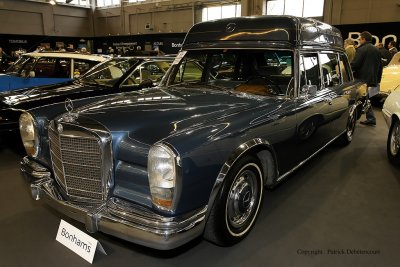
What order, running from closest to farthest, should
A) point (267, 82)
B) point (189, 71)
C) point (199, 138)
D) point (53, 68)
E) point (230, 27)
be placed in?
point (199, 138) → point (267, 82) → point (230, 27) → point (189, 71) → point (53, 68)

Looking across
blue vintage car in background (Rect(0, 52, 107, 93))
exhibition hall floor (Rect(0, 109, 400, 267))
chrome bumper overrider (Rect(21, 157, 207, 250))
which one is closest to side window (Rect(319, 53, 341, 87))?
exhibition hall floor (Rect(0, 109, 400, 267))

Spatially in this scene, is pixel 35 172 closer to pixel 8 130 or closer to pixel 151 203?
pixel 151 203

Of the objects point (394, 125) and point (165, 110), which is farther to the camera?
point (394, 125)

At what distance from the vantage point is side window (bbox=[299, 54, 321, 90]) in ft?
10.5

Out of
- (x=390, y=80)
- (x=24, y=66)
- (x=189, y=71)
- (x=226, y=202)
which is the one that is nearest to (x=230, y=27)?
(x=189, y=71)

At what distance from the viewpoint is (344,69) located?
15.8ft

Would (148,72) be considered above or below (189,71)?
below

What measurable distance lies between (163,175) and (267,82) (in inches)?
71.1

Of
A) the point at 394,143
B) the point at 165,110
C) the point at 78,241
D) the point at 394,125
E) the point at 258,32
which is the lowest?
the point at 78,241

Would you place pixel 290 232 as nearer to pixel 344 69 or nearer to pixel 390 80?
pixel 344 69

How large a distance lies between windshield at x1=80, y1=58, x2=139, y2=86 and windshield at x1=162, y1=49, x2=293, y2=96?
2.13m

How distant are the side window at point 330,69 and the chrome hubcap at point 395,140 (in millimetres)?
1034

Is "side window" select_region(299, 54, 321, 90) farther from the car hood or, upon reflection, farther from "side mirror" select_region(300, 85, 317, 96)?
the car hood

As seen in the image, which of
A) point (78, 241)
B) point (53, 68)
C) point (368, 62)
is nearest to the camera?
point (78, 241)
